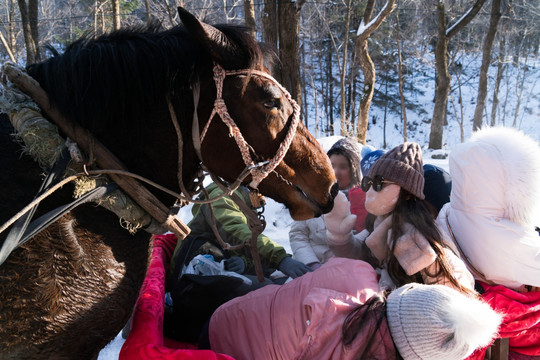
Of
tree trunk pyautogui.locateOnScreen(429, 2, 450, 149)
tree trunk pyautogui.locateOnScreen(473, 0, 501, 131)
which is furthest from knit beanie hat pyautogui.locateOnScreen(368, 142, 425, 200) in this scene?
tree trunk pyautogui.locateOnScreen(473, 0, 501, 131)

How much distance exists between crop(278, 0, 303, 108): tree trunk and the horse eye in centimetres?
508

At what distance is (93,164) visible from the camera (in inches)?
56.5

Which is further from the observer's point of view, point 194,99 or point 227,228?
point 227,228

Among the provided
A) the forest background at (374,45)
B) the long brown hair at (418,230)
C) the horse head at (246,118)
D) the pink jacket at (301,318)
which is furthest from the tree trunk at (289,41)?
the pink jacket at (301,318)

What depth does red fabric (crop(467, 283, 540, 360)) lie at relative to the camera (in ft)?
6.67

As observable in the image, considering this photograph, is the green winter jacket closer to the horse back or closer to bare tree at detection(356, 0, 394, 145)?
the horse back

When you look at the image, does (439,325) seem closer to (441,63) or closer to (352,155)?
(352,155)

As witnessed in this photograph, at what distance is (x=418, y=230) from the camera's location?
214 cm

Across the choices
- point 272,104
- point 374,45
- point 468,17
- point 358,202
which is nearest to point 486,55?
point 468,17

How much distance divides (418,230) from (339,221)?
2.70 feet

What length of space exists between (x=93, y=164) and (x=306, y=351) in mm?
1178

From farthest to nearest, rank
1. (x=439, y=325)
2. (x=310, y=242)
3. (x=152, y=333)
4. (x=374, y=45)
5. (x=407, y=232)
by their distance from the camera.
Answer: (x=374, y=45)
(x=310, y=242)
(x=407, y=232)
(x=152, y=333)
(x=439, y=325)

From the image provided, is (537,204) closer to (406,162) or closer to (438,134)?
(406,162)

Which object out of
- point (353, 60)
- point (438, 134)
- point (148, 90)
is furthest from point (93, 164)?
point (353, 60)
